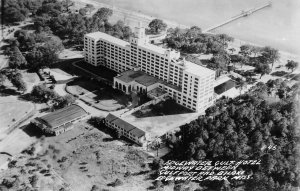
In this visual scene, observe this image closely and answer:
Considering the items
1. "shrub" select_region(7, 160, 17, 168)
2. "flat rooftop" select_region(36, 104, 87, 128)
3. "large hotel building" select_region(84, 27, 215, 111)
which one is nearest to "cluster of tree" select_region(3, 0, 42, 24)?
"large hotel building" select_region(84, 27, 215, 111)

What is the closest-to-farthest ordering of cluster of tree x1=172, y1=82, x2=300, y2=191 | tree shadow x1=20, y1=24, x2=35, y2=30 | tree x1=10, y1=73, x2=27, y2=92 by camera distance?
cluster of tree x1=172, y1=82, x2=300, y2=191 → tree x1=10, y1=73, x2=27, y2=92 → tree shadow x1=20, y1=24, x2=35, y2=30

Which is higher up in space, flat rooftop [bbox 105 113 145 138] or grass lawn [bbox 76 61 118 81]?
grass lawn [bbox 76 61 118 81]

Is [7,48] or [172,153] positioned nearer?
[172,153]

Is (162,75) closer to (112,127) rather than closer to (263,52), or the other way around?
(112,127)

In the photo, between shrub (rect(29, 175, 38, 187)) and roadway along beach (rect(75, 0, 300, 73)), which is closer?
shrub (rect(29, 175, 38, 187))

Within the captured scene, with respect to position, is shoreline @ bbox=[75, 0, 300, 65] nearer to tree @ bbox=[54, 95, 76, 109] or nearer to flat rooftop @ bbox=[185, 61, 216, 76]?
flat rooftop @ bbox=[185, 61, 216, 76]

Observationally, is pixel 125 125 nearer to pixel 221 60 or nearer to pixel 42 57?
pixel 42 57

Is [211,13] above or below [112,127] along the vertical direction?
above

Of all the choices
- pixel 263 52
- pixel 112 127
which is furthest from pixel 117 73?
pixel 263 52

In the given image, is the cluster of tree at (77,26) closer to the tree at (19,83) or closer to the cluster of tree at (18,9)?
the cluster of tree at (18,9)
